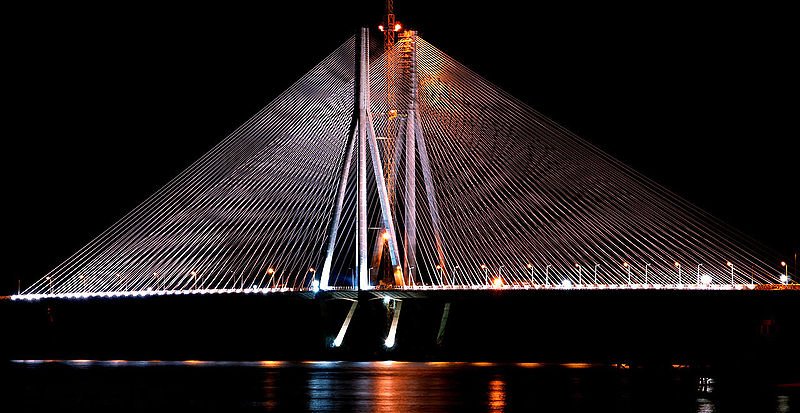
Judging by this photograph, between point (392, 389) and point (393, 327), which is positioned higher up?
point (393, 327)

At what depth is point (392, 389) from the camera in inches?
1583

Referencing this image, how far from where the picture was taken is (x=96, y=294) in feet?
152

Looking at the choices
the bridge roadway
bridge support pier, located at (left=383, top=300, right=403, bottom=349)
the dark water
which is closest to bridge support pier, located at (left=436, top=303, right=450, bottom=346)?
the dark water

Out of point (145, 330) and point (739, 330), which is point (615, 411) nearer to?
point (739, 330)

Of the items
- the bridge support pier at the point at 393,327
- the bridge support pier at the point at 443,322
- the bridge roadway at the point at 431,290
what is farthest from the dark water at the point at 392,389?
the bridge roadway at the point at 431,290

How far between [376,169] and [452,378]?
23.4 feet

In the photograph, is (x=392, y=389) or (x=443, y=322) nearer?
(x=392, y=389)

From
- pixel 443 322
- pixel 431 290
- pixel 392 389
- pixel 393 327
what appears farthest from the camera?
pixel 443 322

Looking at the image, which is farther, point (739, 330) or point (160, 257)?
point (739, 330)

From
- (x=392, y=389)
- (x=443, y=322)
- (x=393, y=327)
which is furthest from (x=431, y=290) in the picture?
(x=443, y=322)

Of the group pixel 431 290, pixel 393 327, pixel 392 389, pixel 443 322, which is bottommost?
pixel 392 389

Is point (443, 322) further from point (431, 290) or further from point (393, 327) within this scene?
point (431, 290)

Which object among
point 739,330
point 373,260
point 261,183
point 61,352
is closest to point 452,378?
point 373,260

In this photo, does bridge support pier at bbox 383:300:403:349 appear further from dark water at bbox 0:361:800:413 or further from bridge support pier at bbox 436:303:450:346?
bridge support pier at bbox 436:303:450:346
